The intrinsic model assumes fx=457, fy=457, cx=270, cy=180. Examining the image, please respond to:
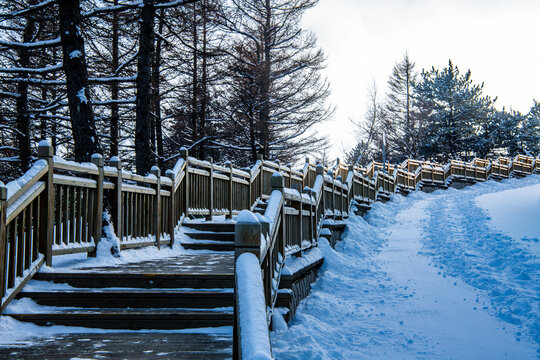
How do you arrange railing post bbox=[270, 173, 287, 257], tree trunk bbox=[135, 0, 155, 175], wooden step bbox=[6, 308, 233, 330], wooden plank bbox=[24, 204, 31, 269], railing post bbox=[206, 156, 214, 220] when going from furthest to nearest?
railing post bbox=[206, 156, 214, 220] < tree trunk bbox=[135, 0, 155, 175] < railing post bbox=[270, 173, 287, 257] < wooden plank bbox=[24, 204, 31, 269] < wooden step bbox=[6, 308, 233, 330]

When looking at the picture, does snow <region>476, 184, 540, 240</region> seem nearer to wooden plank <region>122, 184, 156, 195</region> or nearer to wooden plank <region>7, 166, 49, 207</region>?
wooden plank <region>122, 184, 156, 195</region>

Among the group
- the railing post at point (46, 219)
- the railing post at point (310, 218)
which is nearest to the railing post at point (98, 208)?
the railing post at point (46, 219)

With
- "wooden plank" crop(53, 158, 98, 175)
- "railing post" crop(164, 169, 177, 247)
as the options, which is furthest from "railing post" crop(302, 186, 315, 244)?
"wooden plank" crop(53, 158, 98, 175)

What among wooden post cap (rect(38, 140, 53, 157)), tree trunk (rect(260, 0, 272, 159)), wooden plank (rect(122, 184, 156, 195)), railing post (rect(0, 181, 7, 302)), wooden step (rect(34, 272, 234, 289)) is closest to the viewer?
railing post (rect(0, 181, 7, 302))

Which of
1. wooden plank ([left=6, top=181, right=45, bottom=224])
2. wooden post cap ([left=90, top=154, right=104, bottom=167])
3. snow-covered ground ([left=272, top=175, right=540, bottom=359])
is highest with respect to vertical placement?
wooden post cap ([left=90, top=154, right=104, bottom=167])

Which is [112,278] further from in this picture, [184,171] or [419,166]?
[419,166]

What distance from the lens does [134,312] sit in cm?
464

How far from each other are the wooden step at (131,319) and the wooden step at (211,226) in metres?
4.76

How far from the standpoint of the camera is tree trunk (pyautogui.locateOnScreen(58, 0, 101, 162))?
806cm

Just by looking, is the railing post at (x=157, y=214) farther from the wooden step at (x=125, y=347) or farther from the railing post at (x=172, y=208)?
the wooden step at (x=125, y=347)

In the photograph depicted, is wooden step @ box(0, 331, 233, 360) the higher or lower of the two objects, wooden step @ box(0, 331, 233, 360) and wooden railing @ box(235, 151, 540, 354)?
the lower

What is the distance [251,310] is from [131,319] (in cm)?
244

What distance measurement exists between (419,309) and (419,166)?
2243 centimetres

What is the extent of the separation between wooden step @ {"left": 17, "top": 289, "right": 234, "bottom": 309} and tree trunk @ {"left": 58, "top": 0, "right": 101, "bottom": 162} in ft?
12.0
